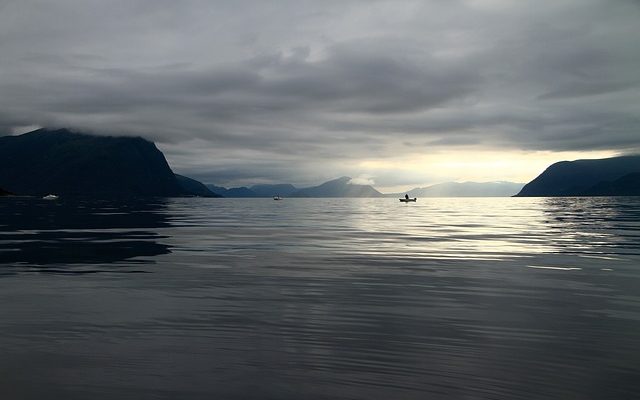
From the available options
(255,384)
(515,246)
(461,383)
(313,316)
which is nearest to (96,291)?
(313,316)

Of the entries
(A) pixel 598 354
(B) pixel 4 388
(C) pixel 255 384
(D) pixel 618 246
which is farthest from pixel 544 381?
(D) pixel 618 246

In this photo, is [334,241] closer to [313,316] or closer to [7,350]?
[313,316]

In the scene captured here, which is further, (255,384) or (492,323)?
(492,323)

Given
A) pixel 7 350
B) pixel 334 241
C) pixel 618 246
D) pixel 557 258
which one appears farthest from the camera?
pixel 334 241

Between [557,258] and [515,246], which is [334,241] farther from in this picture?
[557,258]

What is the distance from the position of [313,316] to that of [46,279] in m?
13.3

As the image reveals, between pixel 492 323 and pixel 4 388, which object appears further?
pixel 492 323

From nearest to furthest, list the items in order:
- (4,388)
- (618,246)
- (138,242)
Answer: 1. (4,388)
2. (618,246)
3. (138,242)

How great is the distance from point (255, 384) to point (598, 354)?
8265 mm

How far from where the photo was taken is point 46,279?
2048cm

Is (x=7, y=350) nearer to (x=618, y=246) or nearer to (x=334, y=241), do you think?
(x=334, y=241)

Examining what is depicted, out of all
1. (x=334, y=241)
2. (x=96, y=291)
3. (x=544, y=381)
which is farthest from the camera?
(x=334, y=241)

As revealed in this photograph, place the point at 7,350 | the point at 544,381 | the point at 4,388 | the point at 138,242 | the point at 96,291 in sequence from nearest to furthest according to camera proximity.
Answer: the point at 4,388 < the point at 544,381 < the point at 7,350 < the point at 96,291 < the point at 138,242

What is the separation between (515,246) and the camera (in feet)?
115
